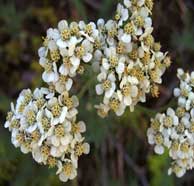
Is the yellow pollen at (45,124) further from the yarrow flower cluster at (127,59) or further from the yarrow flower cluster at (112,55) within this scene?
the yarrow flower cluster at (127,59)

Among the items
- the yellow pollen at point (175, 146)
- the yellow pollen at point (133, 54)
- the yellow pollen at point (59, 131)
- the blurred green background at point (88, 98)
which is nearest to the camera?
the yellow pollen at point (59, 131)

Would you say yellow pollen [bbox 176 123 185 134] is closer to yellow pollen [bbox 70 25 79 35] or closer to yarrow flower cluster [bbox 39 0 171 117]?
yarrow flower cluster [bbox 39 0 171 117]

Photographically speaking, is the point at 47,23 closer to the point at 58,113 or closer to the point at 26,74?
the point at 26,74

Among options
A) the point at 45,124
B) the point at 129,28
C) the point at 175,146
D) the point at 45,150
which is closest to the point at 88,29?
the point at 129,28

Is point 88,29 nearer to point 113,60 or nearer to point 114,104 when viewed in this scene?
point 113,60

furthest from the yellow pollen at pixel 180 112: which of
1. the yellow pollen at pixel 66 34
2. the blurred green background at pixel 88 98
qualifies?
the yellow pollen at pixel 66 34

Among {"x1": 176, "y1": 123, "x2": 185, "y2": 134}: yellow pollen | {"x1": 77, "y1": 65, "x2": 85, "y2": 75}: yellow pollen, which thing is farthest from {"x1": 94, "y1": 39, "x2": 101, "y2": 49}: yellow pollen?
{"x1": 176, "y1": 123, "x2": 185, "y2": 134}: yellow pollen
